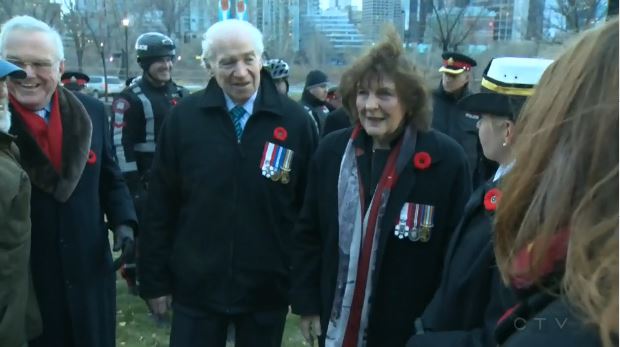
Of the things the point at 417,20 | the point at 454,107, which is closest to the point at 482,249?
the point at 454,107

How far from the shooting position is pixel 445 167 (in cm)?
274

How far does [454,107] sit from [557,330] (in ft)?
Answer: 16.9

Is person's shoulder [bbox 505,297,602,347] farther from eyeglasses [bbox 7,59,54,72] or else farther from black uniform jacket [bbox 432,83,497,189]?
black uniform jacket [bbox 432,83,497,189]

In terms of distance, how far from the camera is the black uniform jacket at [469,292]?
5.85ft

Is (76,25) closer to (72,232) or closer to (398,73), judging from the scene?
(72,232)

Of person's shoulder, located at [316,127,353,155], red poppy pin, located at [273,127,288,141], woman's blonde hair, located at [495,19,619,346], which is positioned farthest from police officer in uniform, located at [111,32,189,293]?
woman's blonde hair, located at [495,19,619,346]

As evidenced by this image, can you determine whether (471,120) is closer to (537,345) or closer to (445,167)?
(445,167)

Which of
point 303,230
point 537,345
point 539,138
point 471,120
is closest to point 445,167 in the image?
point 303,230

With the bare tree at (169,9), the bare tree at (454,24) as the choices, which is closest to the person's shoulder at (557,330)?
the bare tree at (454,24)

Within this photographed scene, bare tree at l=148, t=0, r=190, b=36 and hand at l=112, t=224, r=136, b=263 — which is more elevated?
bare tree at l=148, t=0, r=190, b=36

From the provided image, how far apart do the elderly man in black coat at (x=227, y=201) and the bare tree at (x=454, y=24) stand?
2058 cm

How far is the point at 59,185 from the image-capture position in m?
2.91

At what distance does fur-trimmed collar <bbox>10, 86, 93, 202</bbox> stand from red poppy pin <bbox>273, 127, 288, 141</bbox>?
91cm

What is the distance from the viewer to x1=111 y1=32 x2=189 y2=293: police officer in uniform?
206 inches
